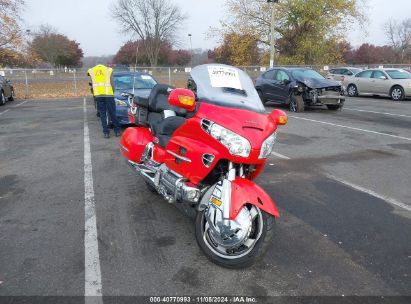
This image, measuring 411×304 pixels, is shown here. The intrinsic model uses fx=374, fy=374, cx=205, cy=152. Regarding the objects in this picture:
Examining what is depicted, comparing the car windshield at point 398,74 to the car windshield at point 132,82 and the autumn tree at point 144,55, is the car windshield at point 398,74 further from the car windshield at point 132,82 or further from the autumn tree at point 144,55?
the autumn tree at point 144,55

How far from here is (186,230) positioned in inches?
158

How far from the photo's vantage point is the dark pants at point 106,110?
8891mm

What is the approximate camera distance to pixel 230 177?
3184 mm

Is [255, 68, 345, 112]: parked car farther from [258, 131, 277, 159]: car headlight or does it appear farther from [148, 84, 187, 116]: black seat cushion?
[258, 131, 277, 159]: car headlight

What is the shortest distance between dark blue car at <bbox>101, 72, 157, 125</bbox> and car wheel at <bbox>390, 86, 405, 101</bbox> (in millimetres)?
12553

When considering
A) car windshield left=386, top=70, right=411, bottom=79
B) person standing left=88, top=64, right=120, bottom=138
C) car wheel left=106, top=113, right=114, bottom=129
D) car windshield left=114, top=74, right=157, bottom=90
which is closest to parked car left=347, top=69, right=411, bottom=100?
car windshield left=386, top=70, right=411, bottom=79

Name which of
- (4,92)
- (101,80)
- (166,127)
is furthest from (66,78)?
(166,127)

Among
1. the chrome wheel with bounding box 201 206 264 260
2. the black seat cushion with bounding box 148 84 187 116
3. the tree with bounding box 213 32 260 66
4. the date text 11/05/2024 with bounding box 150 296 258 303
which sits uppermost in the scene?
the tree with bounding box 213 32 260 66

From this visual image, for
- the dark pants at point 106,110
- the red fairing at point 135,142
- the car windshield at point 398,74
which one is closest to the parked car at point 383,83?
the car windshield at point 398,74

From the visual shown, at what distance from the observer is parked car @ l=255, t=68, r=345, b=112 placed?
13.3 metres

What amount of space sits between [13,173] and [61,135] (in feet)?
11.4

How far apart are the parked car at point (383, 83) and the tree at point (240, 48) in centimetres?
1734

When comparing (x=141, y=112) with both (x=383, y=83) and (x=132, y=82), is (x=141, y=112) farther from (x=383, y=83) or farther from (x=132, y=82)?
(x=383, y=83)

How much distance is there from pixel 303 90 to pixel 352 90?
849cm
